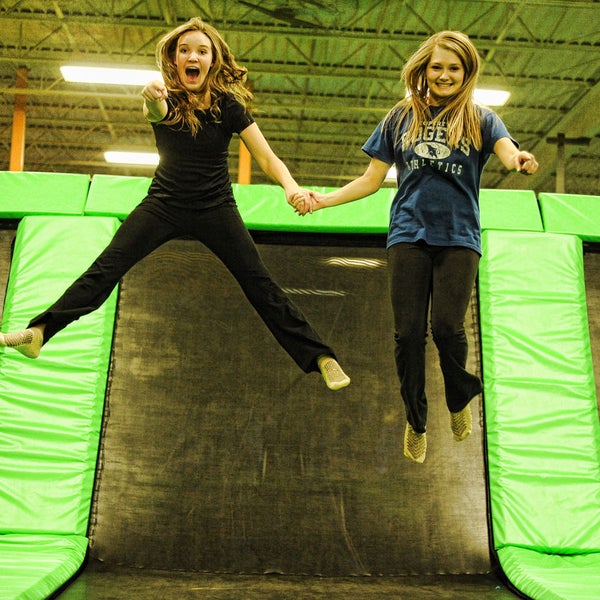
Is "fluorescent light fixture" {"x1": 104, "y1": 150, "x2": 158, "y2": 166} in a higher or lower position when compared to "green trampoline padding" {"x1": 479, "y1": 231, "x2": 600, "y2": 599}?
higher

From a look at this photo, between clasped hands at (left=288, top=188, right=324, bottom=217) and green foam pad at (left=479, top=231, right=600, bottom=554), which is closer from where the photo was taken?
clasped hands at (left=288, top=188, right=324, bottom=217)

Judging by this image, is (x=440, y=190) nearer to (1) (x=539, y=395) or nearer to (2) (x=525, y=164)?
(2) (x=525, y=164)

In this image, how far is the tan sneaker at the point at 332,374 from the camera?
77.4 inches

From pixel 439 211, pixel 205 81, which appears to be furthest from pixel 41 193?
pixel 439 211

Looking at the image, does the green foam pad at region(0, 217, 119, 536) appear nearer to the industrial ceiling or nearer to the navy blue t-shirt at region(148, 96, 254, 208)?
the navy blue t-shirt at region(148, 96, 254, 208)

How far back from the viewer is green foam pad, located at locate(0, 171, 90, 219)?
3.24 meters

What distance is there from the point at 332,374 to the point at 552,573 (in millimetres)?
1296

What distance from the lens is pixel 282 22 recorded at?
6.84m

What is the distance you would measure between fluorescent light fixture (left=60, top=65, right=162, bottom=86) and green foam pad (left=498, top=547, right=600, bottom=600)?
17.7ft

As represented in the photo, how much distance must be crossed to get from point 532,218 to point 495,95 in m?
4.08

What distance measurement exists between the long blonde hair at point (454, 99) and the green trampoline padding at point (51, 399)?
1710 millimetres

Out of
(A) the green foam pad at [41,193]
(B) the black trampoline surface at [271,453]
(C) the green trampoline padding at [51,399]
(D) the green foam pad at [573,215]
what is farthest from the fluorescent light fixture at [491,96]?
(C) the green trampoline padding at [51,399]

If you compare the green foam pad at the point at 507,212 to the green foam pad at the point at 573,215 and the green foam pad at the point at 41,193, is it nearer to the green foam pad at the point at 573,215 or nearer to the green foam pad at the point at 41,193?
the green foam pad at the point at 573,215

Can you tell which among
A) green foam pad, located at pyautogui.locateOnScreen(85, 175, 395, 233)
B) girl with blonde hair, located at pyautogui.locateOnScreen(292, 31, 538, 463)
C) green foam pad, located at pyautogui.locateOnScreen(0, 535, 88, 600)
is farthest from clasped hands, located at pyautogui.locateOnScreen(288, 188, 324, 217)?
green foam pad, located at pyautogui.locateOnScreen(0, 535, 88, 600)
